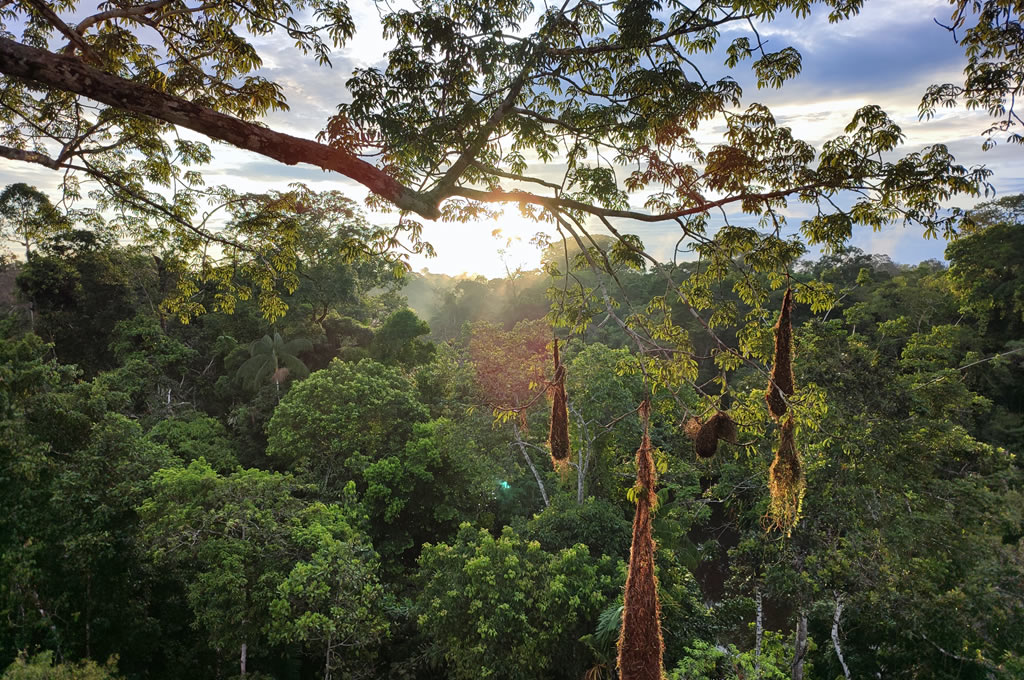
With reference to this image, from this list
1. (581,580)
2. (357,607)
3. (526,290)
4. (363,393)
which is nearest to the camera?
(357,607)

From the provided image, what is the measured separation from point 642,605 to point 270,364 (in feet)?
56.3

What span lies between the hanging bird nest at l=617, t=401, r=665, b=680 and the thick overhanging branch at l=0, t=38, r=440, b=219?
92.3 inches

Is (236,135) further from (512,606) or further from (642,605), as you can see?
(512,606)

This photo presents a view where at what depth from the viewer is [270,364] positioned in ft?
57.6

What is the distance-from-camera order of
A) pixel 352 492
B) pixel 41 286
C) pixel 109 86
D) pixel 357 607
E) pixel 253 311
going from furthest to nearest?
pixel 253 311, pixel 41 286, pixel 352 492, pixel 357 607, pixel 109 86

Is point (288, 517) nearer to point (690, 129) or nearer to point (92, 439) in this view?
point (92, 439)

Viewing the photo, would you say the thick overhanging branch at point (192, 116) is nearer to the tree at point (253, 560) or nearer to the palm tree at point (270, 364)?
the tree at point (253, 560)

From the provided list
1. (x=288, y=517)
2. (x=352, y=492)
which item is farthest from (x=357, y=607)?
(x=352, y=492)

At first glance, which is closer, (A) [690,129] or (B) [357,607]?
(A) [690,129]

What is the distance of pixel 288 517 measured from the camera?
367 inches

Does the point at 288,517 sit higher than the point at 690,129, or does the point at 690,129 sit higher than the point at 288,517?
the point at 690,129

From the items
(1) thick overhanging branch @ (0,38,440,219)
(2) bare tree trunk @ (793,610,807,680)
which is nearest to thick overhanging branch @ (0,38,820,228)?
(1) thick overhanging branch @ (0,38,440,219)

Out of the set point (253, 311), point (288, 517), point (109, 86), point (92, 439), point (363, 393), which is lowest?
point (288, 517)

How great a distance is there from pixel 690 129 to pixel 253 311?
2048cm
